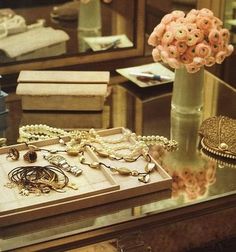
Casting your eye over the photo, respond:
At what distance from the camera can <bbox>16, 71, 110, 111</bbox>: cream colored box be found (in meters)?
1.19

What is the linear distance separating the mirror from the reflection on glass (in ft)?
1.10

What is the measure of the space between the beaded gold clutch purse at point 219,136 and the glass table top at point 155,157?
14 mm

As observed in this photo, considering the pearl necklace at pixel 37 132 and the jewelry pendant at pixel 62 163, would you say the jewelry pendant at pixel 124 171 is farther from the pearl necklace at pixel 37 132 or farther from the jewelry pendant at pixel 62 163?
the pearl necklace at pixel 37 132

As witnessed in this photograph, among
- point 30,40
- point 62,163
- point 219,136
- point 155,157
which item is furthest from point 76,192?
point 30,40

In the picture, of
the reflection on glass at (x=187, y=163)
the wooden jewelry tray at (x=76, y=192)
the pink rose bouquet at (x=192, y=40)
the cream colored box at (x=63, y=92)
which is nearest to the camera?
the wooden jewelry tray at (x=76, y=192)

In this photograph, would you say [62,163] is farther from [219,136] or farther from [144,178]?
[219,136]

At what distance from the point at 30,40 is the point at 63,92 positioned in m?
0.27

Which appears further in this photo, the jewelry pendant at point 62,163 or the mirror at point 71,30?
the mirror at point 71,30

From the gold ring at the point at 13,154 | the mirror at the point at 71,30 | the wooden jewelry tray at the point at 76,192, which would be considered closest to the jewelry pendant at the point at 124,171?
the wooden jewelry tray at the point at 76,192

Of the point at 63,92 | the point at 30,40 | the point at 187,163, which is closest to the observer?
the point at 187,163

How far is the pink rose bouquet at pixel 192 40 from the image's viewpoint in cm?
106

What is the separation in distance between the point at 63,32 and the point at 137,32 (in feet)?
0.60

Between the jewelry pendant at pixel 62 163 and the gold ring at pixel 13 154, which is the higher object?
the gold ring at pixel 13 154

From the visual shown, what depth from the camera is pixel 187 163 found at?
3.39ft
